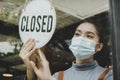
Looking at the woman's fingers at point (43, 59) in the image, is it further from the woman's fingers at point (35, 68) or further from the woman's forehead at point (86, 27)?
the woman's forehead at point (86, 27)

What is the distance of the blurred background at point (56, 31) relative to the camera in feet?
11.7

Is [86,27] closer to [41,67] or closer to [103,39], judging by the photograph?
[103,39]

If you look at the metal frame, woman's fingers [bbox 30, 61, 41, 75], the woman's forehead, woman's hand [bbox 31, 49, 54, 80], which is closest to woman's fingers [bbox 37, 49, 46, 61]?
woman's hand [bbox 31, 49, 54, 80]

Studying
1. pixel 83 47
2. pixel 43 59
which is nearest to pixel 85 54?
pixel 83 47

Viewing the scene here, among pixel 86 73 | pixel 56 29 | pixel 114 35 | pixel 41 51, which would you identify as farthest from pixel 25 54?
pixel 114 35

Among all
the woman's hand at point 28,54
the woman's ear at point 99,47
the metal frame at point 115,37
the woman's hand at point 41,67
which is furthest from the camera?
the woman's hand at point 28,54

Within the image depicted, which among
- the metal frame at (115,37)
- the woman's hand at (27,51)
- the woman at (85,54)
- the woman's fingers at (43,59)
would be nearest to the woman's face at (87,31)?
the woman at (85,54)

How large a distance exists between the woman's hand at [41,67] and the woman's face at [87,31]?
451mm

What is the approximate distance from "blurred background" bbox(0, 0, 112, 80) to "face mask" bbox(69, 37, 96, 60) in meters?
0.09

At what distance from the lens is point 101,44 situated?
11.6 feet

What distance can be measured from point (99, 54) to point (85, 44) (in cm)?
16

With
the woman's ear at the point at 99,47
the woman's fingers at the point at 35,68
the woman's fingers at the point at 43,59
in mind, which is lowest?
the woman's fingers at the point at 35,68

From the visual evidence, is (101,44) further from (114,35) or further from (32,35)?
(32,35)

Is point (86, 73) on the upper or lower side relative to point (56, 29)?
lower
